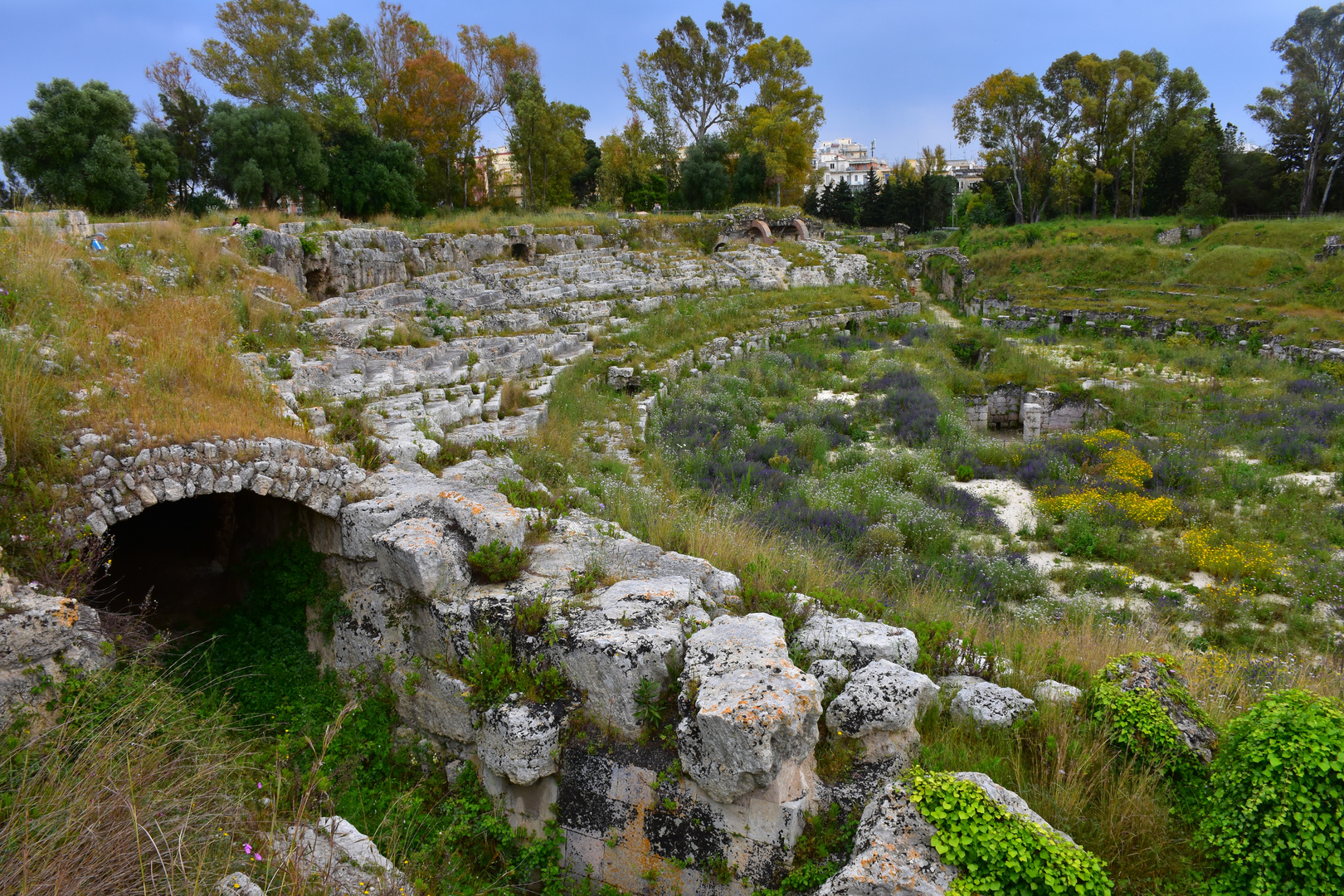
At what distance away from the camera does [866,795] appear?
4.19m

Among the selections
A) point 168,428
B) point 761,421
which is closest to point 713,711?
point 168,428

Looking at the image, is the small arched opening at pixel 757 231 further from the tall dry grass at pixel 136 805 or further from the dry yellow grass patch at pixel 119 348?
the tall dry grass at pixel 136 805

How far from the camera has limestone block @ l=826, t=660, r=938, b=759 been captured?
432 centimetres

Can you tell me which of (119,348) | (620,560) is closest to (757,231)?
(119,348)

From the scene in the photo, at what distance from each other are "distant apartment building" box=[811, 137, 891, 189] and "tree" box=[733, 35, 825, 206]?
196ft

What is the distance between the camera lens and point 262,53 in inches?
1072

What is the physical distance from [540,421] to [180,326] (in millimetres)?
4959

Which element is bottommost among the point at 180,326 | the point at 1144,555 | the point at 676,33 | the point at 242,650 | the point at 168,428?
the point at 1144,555

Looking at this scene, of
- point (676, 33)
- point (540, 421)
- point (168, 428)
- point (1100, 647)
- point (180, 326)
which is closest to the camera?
point (1100, 647)

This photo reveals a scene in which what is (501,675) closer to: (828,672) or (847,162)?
(828,672)

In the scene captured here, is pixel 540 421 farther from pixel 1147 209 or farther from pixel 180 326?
pixel 1147 209

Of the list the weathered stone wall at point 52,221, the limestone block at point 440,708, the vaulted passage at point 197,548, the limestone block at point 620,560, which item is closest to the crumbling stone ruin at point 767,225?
the weathered stone wall at point 52,221

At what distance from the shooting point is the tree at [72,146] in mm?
19406

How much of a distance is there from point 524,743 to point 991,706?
3.09 m
